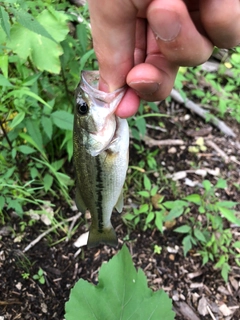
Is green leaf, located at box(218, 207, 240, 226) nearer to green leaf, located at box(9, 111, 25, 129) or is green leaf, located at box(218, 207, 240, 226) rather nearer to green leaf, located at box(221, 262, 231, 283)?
green leaf, located at box(221, 262, 231, 283)

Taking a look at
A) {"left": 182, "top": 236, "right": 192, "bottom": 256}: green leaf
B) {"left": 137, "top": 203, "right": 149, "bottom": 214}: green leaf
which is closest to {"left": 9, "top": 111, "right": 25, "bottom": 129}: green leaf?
{"left": 137, "top": 203, "right": 149, "bottom": 214}: green leaf

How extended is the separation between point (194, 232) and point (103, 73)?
147 cm

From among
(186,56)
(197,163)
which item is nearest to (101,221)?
(186,56)

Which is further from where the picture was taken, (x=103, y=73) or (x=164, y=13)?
(x=103, y=73)

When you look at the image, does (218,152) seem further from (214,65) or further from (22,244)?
(22,244)

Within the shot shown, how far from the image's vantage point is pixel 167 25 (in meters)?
0.89

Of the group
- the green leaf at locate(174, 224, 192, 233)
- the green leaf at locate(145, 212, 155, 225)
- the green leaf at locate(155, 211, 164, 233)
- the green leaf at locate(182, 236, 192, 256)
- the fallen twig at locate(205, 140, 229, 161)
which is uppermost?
the green leaf at locate(145, 212, 155, 225)

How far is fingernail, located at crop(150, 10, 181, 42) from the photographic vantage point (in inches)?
34.0

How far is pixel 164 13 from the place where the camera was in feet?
2.81

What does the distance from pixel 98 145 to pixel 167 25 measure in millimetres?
642

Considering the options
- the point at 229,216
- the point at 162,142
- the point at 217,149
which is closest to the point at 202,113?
the point at 217,149

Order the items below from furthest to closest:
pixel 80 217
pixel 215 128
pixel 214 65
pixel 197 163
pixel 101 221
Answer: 1. pixel 214 65
2. pixel 215 128
3. pixel 197 163
4. pixel 80 217
5. pixel 101 221

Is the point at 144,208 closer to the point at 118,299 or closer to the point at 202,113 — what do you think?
the point at 118,299

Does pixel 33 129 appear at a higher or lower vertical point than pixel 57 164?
higher
